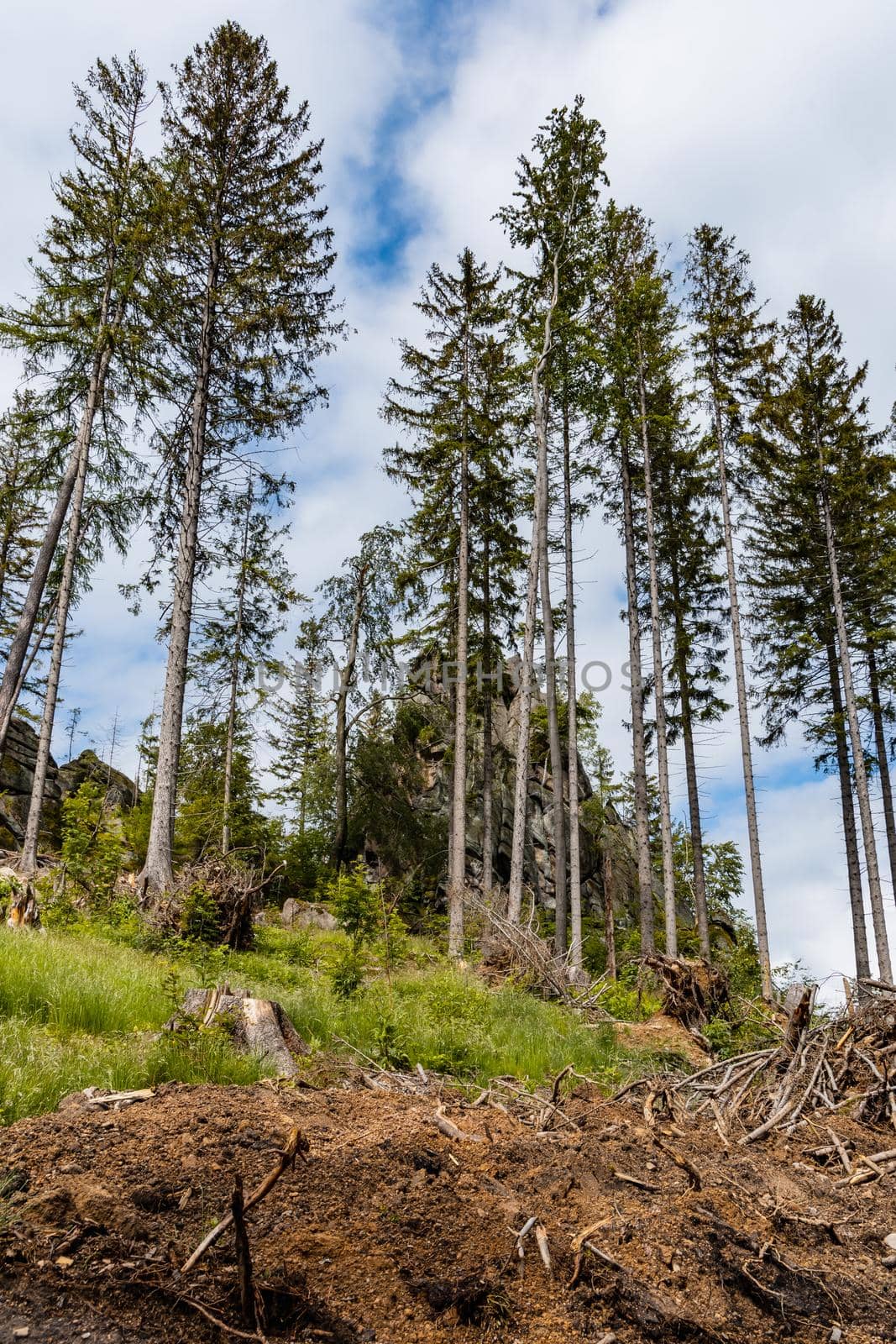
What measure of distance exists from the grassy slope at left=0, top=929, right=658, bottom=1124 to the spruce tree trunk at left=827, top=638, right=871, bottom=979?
1246 centimetres

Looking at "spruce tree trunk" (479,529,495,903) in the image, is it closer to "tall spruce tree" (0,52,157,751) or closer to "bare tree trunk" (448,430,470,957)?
"bare tree trunk" (448,430,470,957)

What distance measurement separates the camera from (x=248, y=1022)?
17.1 feet

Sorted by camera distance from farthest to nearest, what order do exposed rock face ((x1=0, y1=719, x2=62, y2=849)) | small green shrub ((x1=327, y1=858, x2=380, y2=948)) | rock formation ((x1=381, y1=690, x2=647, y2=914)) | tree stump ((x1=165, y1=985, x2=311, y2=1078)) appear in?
rock formation ((x1=381, y1=690, x2=647, y2=914))
exposed rock face ((x1=0, y1=719, x2=62, y2=849))
small green shrub ((x1=327, y1=858, x2=380, y2=948))
tree stump ((x1=165, y1=985, x2=311, y2=1078))

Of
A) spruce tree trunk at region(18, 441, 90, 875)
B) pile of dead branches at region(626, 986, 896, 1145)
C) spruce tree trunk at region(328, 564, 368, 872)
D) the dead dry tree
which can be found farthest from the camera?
spruce tree trunk at region(328, 564, 368, 872)

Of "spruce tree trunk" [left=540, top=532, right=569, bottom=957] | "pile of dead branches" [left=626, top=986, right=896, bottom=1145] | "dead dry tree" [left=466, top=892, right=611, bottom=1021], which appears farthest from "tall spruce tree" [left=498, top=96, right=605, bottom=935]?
"pile of dead branches" [left=626, top=986, right=896, bottom=1145]

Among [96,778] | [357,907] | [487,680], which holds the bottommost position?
[357,907]

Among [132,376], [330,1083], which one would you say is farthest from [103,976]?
[132,376]

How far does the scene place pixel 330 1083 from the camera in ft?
14.8

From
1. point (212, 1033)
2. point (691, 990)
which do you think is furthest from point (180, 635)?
point (691, 990)

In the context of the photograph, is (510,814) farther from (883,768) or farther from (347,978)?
(347,978)

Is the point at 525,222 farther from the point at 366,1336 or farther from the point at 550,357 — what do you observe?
the point at 366,1336

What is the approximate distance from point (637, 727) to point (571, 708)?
1817mm

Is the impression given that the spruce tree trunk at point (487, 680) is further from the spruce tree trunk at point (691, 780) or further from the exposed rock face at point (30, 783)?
the exposed rock face at point (30, 783)

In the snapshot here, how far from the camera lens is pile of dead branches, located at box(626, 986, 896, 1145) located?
4.22 metres
